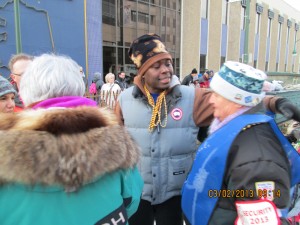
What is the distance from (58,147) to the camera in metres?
0.93

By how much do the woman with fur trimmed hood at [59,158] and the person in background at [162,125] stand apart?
0.69 m

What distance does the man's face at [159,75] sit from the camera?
1.90 m

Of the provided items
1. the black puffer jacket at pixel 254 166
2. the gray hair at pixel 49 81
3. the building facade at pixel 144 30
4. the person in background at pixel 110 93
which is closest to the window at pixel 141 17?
the building facade at pixel 144 30

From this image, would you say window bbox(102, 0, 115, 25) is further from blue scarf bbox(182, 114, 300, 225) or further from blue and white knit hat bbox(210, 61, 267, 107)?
blue scarf bbox(182, 114, 300, 225)

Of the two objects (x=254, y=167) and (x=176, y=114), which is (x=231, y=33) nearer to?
(x=176, y=114)

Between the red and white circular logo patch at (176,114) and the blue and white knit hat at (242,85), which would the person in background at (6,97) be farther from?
the blue and white knit hat at (242,85)

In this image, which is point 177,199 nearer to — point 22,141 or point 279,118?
point 22,141

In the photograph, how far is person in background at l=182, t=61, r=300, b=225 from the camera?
1.09 m

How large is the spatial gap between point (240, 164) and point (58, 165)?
751 mm

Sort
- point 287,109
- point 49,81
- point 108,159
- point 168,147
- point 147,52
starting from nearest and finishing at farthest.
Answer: point 108,159
point 49,81
point 287,109
point 168,147
point 147,52

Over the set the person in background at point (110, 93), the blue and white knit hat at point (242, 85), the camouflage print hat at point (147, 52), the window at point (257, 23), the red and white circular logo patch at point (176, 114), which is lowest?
the person in background at point (110, 93)

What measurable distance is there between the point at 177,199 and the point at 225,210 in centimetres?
72

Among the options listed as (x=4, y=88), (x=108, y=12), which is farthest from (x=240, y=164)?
(x=108, y=12)

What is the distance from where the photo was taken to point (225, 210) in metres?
1.26
